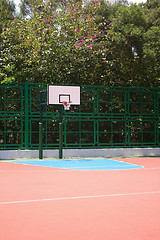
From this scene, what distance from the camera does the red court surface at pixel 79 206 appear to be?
5770mm

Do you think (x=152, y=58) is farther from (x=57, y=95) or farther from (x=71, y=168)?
(x=71, y=168)

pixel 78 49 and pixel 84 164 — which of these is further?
pixel 78 49

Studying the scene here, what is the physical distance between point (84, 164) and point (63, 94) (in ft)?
11.0

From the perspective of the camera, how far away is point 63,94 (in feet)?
59.0

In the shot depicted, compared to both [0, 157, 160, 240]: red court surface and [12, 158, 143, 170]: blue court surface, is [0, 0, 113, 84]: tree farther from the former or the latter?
[0, 157, 160, 240]: red court surface

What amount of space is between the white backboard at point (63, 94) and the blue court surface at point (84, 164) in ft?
7.65

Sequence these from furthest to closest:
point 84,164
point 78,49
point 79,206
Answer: point 78,49 → point 84,164 → point 79,206

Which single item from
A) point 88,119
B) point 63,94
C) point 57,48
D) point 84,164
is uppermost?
point 57,48

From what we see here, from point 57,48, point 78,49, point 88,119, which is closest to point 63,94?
point 88,119

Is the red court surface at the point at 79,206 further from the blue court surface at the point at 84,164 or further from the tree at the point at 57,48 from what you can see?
the tree at the point at 57,48

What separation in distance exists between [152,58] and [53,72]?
4331 millimetres

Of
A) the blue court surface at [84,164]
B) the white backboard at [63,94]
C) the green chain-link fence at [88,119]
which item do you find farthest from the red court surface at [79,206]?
the white backboard at [63,94]

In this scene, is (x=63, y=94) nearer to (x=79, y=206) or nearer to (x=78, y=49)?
(x=78, y=49)

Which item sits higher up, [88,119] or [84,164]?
[88,119]
